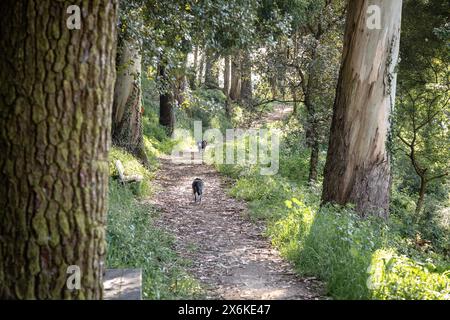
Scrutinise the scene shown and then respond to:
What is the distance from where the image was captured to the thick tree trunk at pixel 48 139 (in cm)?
365

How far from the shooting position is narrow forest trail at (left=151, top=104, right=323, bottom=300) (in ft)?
21.5

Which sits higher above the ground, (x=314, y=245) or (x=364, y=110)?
(x=364, y=110)

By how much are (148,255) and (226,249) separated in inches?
71.0

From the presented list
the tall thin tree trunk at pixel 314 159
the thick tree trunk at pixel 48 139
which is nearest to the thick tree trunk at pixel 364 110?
the tall thin tree trunk at pixel 314 159

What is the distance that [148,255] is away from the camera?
280 inches

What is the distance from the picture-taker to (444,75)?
14844 millimetres

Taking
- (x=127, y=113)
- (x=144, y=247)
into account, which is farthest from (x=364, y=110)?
(x=127, y=113)

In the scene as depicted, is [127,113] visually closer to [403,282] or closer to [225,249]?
[225,249]

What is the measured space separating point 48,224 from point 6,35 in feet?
4.64

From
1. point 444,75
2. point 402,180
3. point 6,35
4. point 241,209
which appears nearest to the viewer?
point 6,35

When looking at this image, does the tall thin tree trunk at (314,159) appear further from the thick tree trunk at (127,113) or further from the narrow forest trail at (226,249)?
the thick tree trunk at (127,113)

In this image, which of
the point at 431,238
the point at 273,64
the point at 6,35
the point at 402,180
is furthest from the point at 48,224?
the point at 402,180
